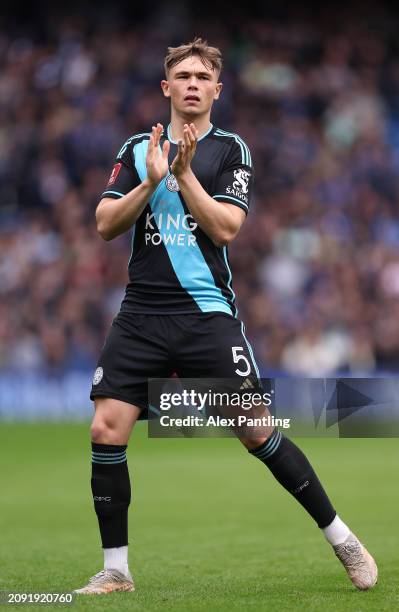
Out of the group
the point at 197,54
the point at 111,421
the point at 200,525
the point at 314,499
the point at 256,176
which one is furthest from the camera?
the point at 256,176

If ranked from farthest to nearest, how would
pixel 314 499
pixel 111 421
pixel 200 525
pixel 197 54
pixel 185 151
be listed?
pixel 200 525 < pixel 197 54 < pixel 314 499 < pixel 111 421 < pixel 185 151

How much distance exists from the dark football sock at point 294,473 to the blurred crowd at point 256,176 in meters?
11.1

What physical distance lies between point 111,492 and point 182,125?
1.84m

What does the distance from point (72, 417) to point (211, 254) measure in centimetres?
1202

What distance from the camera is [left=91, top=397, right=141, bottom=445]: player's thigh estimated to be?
5652 millimetres

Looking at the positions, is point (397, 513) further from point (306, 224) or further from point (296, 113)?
point (296, 113)

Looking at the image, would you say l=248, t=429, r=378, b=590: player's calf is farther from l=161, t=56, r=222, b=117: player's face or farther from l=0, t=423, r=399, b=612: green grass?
l=161, t=56, r=222, b=117: player's face

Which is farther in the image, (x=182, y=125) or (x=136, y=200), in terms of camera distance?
(x=182, y=125)

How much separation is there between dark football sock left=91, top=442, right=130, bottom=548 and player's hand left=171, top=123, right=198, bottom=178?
4.42 ft

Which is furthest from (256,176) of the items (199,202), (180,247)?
(199,202)

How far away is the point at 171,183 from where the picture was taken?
5.83 m

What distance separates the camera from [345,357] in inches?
677

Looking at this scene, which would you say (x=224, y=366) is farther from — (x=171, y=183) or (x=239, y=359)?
(x=171, y=183)

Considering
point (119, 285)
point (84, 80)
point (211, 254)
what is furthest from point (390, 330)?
point (211, 254)
